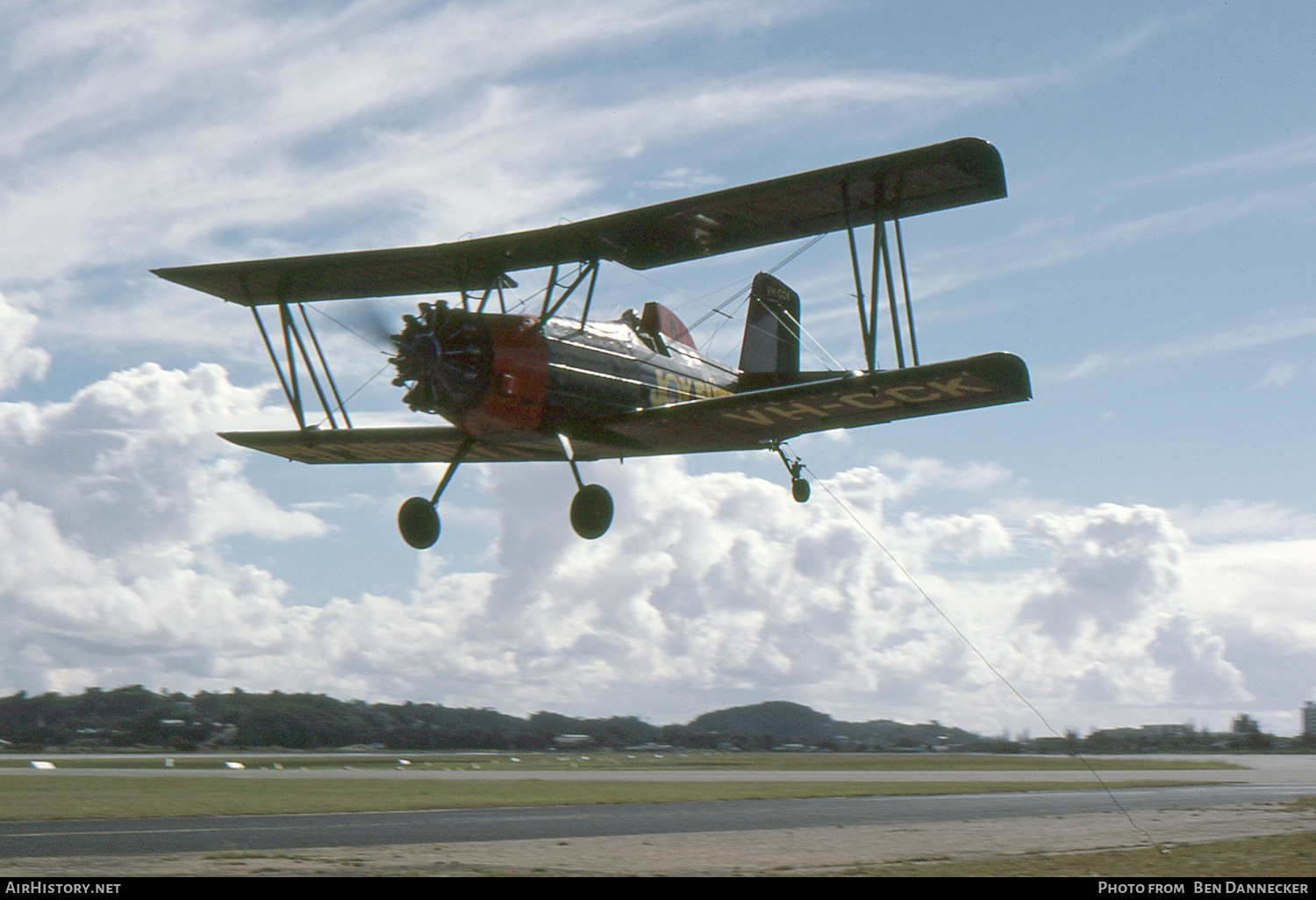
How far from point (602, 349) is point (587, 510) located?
2.16 metres

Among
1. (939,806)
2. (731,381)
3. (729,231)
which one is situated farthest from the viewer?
(939,806)

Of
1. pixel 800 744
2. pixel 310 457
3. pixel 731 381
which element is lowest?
pixel 800 744

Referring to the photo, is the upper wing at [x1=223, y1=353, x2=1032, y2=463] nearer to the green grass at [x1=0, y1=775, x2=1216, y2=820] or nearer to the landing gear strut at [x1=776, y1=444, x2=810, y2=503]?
the landing gear strut at [x1=776, y1=444, x2=810, y2=503]

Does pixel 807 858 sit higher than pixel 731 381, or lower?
lower

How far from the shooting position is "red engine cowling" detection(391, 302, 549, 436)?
41.8 ft

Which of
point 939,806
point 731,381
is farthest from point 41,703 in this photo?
point 731,381

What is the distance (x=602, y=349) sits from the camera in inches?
564

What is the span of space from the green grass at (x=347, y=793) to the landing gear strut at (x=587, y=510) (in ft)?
58.7

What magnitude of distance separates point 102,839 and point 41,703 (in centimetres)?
11830

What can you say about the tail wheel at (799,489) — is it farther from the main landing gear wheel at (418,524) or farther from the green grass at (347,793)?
the green grass at (347,793)

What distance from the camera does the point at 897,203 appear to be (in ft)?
44.1

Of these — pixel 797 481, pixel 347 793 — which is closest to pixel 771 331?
pixel 797 481
